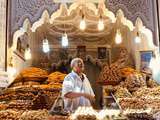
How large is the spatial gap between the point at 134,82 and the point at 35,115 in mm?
1998

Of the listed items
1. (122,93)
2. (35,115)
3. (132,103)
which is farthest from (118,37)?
(35,115)

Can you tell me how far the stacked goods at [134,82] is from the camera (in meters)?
5.79

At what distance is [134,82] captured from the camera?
229 inches

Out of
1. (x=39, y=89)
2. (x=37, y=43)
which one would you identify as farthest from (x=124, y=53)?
(x=39, y=89)

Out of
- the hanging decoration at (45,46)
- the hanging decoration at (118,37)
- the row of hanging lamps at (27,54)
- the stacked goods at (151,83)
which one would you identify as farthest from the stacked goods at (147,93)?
the row of hanging lamps at (27,54)

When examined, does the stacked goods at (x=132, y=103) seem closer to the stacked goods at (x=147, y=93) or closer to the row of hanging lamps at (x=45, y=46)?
the stacked goods at (x=147, y=93)

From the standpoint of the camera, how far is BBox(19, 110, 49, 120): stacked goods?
169 inches

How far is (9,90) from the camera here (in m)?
5.48

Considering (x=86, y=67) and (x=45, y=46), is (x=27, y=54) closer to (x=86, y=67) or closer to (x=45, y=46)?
(x=45, y=46)

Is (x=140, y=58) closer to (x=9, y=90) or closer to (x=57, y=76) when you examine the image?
(x=57, y=76)

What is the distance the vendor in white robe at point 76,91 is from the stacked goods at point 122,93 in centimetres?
74

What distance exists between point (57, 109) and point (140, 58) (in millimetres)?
3092

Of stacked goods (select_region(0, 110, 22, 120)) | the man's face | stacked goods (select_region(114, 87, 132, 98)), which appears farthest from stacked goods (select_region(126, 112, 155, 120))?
stacked goods (select_region(0, 110, 22, 120))

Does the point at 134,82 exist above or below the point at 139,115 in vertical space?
above
